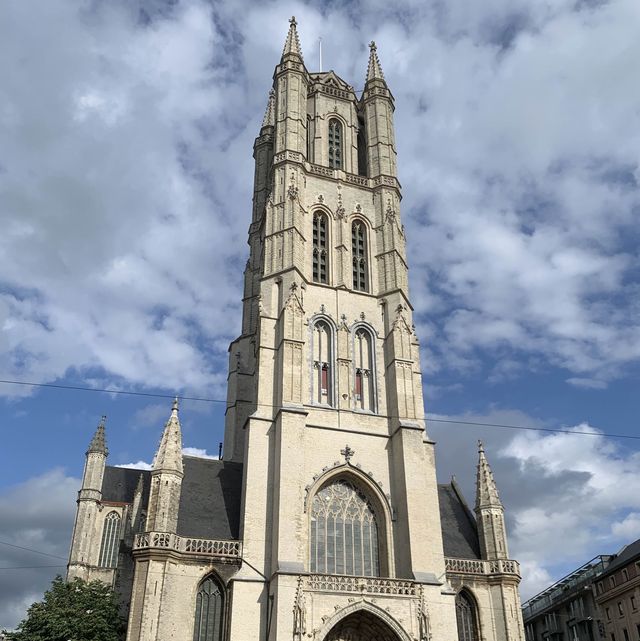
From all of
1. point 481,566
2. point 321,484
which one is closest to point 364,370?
point 321,484

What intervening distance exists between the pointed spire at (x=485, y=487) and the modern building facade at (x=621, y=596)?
17079 mm

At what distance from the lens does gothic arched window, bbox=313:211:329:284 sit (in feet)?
117

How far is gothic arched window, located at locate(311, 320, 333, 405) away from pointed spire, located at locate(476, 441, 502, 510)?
7897mm

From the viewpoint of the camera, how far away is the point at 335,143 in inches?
1655

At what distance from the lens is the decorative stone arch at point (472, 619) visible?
28.1 m

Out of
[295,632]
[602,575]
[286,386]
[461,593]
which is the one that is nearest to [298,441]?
[286,386]

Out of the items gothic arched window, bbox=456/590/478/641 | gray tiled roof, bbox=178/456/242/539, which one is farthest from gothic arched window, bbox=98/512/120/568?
gothic arched window, bbox=456/590/478/641

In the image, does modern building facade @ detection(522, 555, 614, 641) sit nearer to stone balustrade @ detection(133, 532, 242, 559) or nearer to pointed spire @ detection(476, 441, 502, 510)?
pointed spire @ detection(476, 441, 502, 510)

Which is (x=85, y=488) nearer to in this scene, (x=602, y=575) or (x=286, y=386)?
(x=286, y=386)

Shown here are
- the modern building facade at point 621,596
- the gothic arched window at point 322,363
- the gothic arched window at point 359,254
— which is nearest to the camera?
the gothic arched window at point 322,363

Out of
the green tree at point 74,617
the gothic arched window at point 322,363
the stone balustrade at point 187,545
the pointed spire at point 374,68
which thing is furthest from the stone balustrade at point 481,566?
the pointed spire at point 374,68

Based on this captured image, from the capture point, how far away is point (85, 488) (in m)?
43.9

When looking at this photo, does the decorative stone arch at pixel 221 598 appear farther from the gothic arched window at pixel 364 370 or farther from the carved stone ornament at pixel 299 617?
the gothic arched window at pixel 364 370

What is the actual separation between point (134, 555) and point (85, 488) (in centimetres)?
2035
